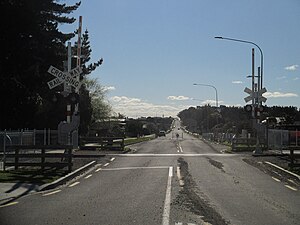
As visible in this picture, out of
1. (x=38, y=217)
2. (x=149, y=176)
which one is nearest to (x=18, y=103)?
(x=149, y=176)

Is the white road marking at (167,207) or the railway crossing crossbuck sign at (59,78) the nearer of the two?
the white road marking at (167,207)

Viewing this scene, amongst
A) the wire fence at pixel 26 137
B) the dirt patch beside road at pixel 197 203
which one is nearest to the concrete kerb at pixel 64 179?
the dirt patch beside road at pixel 197 203

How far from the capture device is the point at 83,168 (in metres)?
19.8

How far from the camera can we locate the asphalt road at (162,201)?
9312mm

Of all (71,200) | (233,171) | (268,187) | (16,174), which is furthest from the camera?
(233,171)

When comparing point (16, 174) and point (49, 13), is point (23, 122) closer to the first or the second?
point (49, 13)

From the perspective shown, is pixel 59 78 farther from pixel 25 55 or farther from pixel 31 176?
pixel 25 55

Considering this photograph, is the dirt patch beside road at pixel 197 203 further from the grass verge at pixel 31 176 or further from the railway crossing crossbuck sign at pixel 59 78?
the railway crossing crossbuck sign at pixel 59 78

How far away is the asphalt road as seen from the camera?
9312mm

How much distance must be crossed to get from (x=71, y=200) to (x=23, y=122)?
99.7 feet

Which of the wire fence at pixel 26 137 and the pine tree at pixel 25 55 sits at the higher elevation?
the pine tree at pixel 25 55

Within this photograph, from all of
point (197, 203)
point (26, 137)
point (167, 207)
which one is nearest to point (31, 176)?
point (167, 207)

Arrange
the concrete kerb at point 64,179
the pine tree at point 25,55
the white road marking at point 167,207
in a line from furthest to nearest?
the pine tree at point 25,55
the concrete kerb at point 64,179
the white road marking at point 167,207

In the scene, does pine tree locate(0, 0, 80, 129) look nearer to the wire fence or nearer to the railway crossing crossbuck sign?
the wire fence
